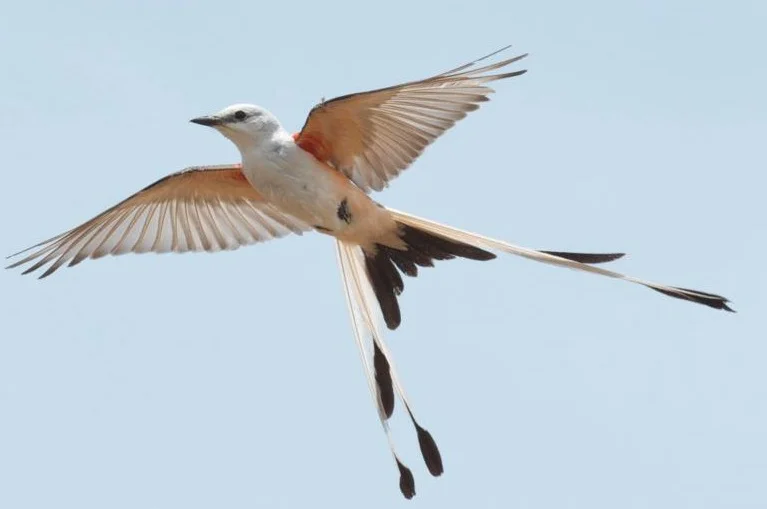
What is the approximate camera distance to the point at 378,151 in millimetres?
8508

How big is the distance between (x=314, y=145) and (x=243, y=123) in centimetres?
45

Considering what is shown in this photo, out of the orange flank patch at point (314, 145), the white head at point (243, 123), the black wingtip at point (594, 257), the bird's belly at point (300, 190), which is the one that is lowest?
the black wingtip at point (594, 257)

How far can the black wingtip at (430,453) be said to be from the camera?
26.8ft

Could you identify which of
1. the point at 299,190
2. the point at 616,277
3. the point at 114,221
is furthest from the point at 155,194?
the point at 616,277

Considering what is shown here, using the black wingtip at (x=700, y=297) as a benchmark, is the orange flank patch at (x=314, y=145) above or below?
above

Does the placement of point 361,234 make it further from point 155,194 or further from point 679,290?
point 679,290

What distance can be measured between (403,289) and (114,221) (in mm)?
1741

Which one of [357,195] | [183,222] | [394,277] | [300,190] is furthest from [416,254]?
[183,222]

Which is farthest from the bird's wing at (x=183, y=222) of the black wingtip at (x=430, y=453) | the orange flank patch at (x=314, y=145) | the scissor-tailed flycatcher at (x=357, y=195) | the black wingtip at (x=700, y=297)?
the black wingtip at (x=700, y=297)

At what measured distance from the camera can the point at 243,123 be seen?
8.27m

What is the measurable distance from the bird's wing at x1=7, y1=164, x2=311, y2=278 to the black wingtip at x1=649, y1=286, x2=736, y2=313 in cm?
254

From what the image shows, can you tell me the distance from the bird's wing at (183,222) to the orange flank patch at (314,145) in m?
0.58

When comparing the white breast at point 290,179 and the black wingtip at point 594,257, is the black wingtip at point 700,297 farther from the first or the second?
the white breast at point 290,179

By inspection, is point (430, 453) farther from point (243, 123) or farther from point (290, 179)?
point (243, 123)
